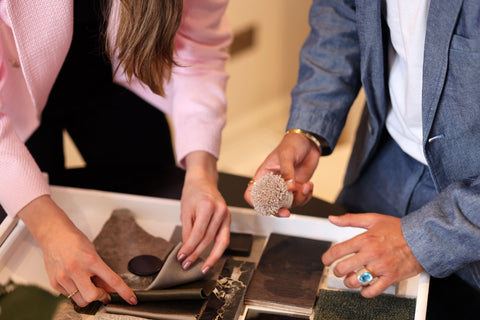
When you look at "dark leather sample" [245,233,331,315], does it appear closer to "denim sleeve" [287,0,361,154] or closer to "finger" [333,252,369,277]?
"finger" [333,252,369,277]

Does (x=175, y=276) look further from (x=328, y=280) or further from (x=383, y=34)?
(x=383, y=34)

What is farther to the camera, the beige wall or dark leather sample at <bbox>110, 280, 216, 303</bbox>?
the beige wall

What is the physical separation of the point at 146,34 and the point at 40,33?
0.18m

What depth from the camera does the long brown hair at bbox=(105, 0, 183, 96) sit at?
0.87m

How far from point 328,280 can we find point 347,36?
0.46m

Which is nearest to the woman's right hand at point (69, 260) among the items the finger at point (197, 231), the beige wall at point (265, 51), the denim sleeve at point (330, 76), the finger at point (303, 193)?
the finger at point (197, 231)

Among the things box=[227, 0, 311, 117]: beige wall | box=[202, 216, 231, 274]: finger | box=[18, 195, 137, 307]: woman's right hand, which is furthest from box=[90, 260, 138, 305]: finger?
box=[227, 0, 311, 117]: beige wall

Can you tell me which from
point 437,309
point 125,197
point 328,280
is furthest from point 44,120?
point 437,309

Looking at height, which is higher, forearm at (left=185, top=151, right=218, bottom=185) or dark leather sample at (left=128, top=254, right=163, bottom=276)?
forearm at (left=185, top=151, right=218, bottom=185)

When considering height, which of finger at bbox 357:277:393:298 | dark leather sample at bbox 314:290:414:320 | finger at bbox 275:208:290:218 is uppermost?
finger at bbox 275:208:290:218

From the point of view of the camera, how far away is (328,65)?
105 cm

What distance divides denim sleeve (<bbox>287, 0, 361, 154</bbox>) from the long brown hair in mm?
271

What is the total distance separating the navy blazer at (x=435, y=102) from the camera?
2.67ft

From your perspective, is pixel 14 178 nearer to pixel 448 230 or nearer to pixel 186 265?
pixel 186 265
